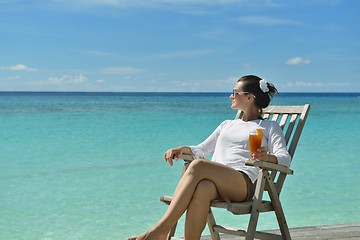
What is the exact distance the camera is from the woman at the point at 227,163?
3787 millimetres

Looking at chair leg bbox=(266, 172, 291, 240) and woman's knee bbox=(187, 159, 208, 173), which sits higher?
woman's knee bbox=(187, 159, 208, 173)

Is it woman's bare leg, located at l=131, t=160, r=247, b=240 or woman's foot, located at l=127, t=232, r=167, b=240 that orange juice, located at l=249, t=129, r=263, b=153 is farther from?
woman's foot, located at l=127, t=232, r=167, b=240

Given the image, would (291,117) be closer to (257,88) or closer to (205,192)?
(257,88)

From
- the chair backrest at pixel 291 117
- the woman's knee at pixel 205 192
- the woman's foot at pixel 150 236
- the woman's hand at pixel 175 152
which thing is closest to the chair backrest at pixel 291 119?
the chair backrest at pixel 291 117

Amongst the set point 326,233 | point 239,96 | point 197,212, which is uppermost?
point 239,96

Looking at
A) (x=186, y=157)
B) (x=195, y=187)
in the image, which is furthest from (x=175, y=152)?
(x=195, y=187)

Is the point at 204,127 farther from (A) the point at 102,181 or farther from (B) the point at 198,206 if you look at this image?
(B) the point at 198,206

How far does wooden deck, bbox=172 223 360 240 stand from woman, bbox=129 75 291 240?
692 millimetres

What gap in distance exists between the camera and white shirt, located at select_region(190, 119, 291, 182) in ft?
13.5

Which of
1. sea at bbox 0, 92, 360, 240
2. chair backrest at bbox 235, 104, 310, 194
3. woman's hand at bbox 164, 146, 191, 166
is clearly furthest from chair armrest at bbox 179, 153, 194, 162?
sea at bbox 0, 92, 360, 240

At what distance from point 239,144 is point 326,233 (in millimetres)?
1022

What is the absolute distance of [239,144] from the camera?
4.25 m

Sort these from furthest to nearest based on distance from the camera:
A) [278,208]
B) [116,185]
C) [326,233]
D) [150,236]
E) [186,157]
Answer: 1. [116,185]
2. [326,233]
3. [186,157]
4. [278,208]
5. [150,236]

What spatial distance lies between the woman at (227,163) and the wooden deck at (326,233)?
692mm
